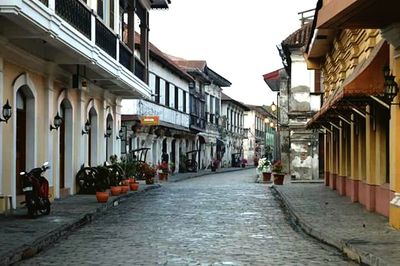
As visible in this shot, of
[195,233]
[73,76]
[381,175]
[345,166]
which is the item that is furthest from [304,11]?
[195,233]

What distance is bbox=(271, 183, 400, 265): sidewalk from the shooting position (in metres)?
9.44

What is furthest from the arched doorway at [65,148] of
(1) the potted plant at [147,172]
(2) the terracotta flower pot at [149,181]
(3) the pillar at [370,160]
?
(2) the terracotta flower pot at [149,181]

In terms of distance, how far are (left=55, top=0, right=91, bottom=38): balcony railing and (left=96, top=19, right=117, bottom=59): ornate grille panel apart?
1.28m

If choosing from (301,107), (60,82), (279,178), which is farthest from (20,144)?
(301,107)

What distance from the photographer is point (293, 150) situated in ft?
113

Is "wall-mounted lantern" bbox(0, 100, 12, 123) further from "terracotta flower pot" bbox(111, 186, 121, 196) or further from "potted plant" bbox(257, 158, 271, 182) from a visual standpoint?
"potted plant" bbox(257, 158, 271, 182)

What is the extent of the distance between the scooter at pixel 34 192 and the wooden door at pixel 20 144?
6.27 feet

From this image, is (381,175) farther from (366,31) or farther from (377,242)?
(377,242)

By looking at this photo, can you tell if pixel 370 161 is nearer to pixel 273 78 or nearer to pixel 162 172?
pixel 162 172

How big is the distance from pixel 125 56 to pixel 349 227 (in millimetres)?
12313

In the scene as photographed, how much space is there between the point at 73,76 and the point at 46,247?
931 cm

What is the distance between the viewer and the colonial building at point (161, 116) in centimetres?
3500

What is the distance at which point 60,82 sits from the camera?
19.0 metres

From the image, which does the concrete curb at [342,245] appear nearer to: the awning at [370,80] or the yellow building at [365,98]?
the yellow building at [365,98]
